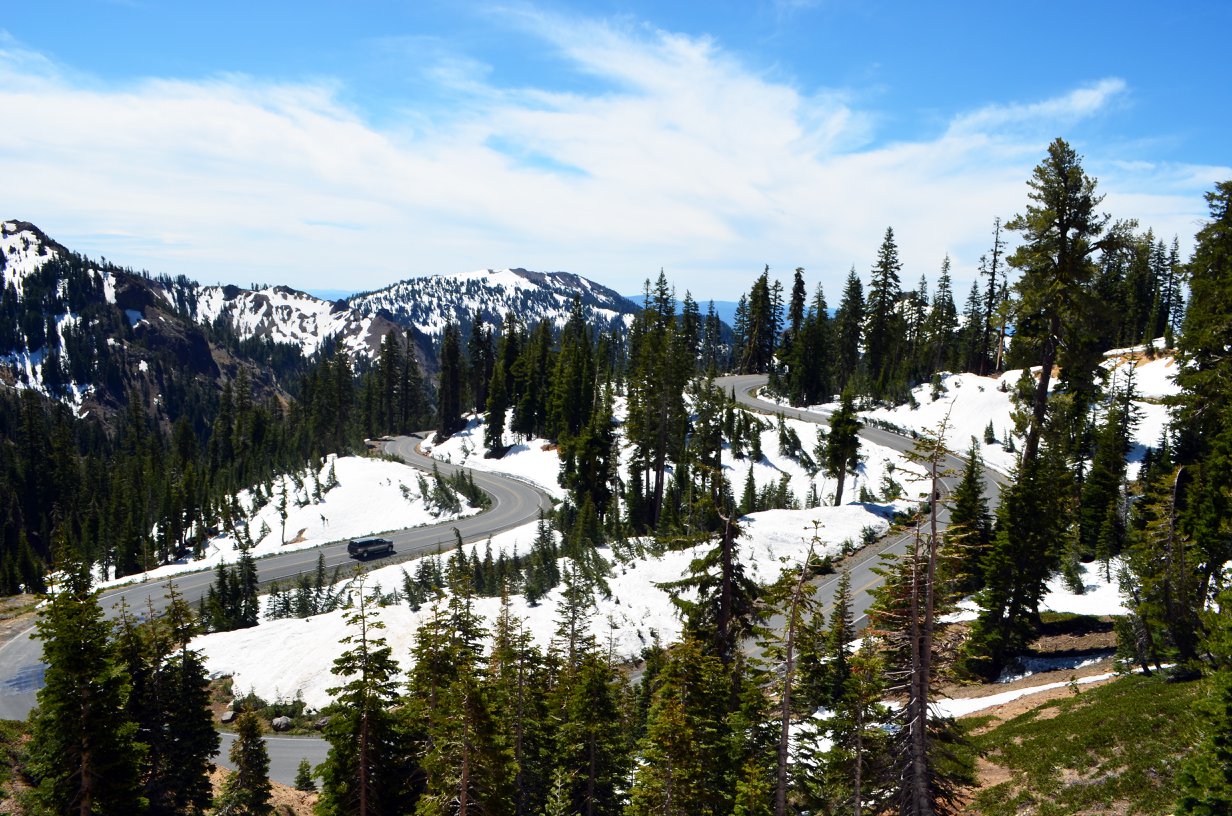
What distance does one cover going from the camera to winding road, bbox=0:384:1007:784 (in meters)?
31.2

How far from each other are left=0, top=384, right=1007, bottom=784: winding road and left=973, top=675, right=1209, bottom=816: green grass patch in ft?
19.7

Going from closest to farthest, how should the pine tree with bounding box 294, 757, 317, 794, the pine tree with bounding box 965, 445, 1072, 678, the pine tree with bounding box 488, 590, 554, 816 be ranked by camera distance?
the pine tree with bounding box 488, 590, 554, 816, the pine tree with bounding box 965, 445, 1072, 678, the pine tree with bounding box 294, 757, 317, 794

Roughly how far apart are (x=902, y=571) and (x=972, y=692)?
58.5 feet

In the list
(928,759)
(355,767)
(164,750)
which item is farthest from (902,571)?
(164,750)

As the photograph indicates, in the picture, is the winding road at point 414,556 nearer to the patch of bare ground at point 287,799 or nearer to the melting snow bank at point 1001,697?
the patch of bare ground at point 287,799

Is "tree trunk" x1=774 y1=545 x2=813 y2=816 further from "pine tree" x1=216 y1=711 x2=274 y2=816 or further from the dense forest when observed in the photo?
"pine tree" x1=216 y1=711 x2=274 y2=816

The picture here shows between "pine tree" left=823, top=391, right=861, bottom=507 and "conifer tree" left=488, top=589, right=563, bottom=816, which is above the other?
"pine tree" left=823, top=391, right=861, bottom=507

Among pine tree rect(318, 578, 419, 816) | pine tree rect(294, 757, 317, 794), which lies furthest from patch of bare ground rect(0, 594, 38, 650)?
pine tree rect(318, 578, 419, 816)

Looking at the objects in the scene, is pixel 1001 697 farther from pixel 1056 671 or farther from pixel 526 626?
pixel 526 626

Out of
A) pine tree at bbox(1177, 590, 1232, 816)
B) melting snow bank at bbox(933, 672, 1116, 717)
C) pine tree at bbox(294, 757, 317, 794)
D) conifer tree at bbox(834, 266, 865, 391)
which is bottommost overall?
pine tree at bbox(294, 757, 317, 794)

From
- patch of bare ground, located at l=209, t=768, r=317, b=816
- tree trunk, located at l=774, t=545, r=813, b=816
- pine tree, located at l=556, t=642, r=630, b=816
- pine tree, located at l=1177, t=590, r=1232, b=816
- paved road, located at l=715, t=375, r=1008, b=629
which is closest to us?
pine tree, located at l=1177, t=590, r=1232, b=816

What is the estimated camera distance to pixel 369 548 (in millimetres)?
53688

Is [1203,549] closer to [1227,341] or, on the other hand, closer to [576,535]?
[1227,341]

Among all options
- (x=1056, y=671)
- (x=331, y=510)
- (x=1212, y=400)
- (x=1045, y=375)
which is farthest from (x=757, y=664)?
(x=331, y=510)
